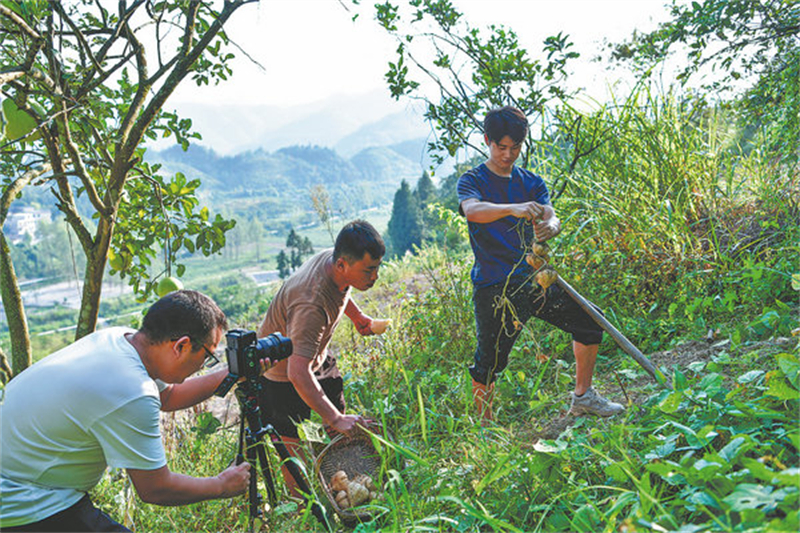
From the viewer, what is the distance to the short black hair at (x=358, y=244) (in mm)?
2352

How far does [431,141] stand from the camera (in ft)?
15.0

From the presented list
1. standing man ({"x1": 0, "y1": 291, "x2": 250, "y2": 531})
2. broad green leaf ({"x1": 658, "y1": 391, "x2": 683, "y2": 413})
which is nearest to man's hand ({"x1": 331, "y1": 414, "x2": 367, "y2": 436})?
standing man ({"x1": 0, "y1": 291, "x2": 250, "y2": 531})

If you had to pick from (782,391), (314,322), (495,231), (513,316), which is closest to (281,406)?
(314,322)

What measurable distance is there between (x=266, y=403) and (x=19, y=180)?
4.69 ft

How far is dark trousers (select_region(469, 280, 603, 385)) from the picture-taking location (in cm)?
252

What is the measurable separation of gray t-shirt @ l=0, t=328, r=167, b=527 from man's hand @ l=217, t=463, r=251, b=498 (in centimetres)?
22

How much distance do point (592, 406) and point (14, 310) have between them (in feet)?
8.40

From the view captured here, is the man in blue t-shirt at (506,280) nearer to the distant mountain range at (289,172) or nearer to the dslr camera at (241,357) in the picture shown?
the dslr camera at (241,357)

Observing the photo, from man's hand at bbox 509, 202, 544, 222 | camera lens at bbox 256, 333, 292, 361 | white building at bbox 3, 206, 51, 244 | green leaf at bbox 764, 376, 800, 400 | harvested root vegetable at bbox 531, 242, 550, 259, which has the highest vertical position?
white building at bbox 3, 206, 51, 244

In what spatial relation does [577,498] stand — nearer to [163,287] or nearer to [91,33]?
[163,287]

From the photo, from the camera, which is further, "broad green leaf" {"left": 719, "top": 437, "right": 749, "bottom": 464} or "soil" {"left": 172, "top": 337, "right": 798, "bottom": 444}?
"soil" {"left": 172, "top": 337, "right": 798, "bottom": 444}

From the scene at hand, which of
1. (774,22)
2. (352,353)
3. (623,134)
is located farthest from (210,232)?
(774,22)

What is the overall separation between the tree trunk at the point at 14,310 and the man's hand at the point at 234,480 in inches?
49.5

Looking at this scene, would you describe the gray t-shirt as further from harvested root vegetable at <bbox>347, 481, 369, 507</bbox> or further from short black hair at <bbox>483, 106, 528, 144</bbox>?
short black hair at <bbox>483, 106, 528, 144</bbox>
